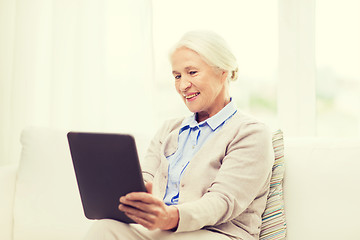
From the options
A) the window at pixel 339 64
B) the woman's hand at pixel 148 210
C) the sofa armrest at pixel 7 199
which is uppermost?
the window at pixel 339 64

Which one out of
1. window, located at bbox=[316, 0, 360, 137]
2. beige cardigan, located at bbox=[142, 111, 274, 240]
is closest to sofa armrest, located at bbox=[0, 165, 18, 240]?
beige cardigan, located at bbox=[142, 111, 274, 240]

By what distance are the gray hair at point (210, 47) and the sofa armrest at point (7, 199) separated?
94cm

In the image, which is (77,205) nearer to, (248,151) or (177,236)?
(177,236)

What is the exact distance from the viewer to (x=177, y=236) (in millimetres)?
1338

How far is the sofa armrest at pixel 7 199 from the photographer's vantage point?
190cm

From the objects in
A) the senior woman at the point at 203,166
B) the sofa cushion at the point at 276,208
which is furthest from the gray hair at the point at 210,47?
the sofa cushion at the point at 276,208

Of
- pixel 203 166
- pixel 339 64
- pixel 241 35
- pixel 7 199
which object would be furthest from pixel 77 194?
pixel 339 64

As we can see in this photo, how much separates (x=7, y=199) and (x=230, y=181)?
40.3 inches

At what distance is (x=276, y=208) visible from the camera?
157 cm

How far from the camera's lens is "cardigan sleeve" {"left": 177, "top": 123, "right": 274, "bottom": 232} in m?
1.32

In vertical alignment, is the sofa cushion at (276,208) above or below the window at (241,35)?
below

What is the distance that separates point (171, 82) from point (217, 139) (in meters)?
1.18

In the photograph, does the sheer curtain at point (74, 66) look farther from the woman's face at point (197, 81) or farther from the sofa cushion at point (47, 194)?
the woman's face at point (197, 81)

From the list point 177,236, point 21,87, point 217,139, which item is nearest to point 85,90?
point 21,87
